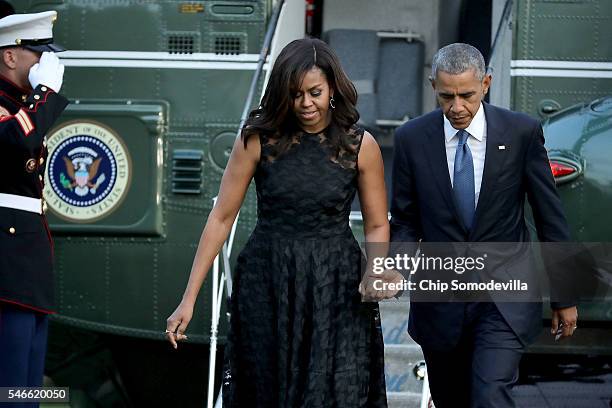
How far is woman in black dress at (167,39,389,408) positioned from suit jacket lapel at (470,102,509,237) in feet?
1.26

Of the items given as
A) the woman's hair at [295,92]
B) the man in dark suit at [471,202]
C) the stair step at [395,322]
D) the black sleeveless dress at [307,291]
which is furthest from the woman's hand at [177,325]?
the stair step at [395,322]

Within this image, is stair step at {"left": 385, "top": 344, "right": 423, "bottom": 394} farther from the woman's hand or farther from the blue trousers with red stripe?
the woman's hand

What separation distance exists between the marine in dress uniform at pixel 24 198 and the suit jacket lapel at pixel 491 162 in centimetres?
184

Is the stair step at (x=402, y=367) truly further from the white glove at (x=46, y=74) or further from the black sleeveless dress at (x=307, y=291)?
the white glove at (x=46, y=74)

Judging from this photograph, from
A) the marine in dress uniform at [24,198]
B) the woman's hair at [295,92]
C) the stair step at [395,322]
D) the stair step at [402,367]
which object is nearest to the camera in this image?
the woman's hair at [295,92]

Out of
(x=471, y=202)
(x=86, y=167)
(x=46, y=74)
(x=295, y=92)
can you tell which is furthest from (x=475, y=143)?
(x=86, y=167)

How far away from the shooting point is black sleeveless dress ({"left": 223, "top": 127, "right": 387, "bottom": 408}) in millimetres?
4355

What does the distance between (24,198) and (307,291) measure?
1.41 m

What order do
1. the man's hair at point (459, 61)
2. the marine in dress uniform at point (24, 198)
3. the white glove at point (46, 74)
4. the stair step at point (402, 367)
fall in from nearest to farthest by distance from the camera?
the man's hair at point (459, 61) → the marine in dress uniform at point (24, 198) → the white glove at point (46, 74) → the stair step at point (402, 367)

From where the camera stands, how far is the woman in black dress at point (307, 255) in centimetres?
434

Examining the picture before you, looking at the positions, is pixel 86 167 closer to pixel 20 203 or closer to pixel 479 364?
pixel 20 203

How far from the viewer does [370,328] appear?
446 centimetres

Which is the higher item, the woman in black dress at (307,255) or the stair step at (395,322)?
the woman in black dress at (307,255)

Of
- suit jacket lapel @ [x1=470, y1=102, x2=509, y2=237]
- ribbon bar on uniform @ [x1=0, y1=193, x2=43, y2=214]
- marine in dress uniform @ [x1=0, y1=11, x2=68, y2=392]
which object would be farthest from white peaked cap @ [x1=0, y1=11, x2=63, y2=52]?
suit jacket lapel @ [x1=470, y1=102, x2=509, y2=237]
